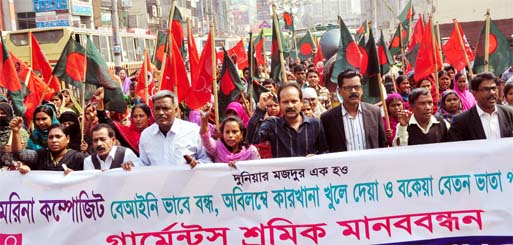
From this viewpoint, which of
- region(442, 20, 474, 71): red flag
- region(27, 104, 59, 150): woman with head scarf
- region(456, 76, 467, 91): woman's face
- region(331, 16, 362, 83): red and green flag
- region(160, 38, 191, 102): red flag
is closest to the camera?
region(27, 104, 59, 150): woman with head scarf

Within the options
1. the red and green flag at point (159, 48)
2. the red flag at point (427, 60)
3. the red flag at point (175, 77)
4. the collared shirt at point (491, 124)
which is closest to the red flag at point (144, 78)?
the red and green flag at point (159, 48)

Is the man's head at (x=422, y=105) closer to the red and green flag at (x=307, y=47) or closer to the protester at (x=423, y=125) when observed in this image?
the protester at (x=423, y=125)

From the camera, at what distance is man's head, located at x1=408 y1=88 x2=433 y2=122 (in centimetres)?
452

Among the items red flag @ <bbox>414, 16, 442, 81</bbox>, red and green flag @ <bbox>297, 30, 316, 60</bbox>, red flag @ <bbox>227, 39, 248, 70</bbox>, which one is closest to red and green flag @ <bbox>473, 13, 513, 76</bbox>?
red flag @ <bbox>414, 16, 442, 81</bbox>

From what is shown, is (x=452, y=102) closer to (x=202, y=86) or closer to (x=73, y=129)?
(x=202, y=86)

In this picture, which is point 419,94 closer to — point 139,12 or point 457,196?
point 457,196

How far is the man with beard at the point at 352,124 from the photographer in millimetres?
4336

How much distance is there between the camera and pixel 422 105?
4.53m

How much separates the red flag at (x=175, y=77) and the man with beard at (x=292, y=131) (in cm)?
276

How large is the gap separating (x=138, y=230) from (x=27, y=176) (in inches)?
30.5

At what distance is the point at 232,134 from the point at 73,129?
1.62 metres

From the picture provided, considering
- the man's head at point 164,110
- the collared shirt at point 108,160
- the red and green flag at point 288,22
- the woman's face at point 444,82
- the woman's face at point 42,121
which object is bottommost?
the collared shirt at point 108,160

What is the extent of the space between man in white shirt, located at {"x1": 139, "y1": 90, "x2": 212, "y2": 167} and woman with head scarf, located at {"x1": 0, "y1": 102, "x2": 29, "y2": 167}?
1.09m

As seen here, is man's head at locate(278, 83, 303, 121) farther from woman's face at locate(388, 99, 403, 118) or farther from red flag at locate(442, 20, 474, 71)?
red flag at locate(442, 20, 474, 71)
